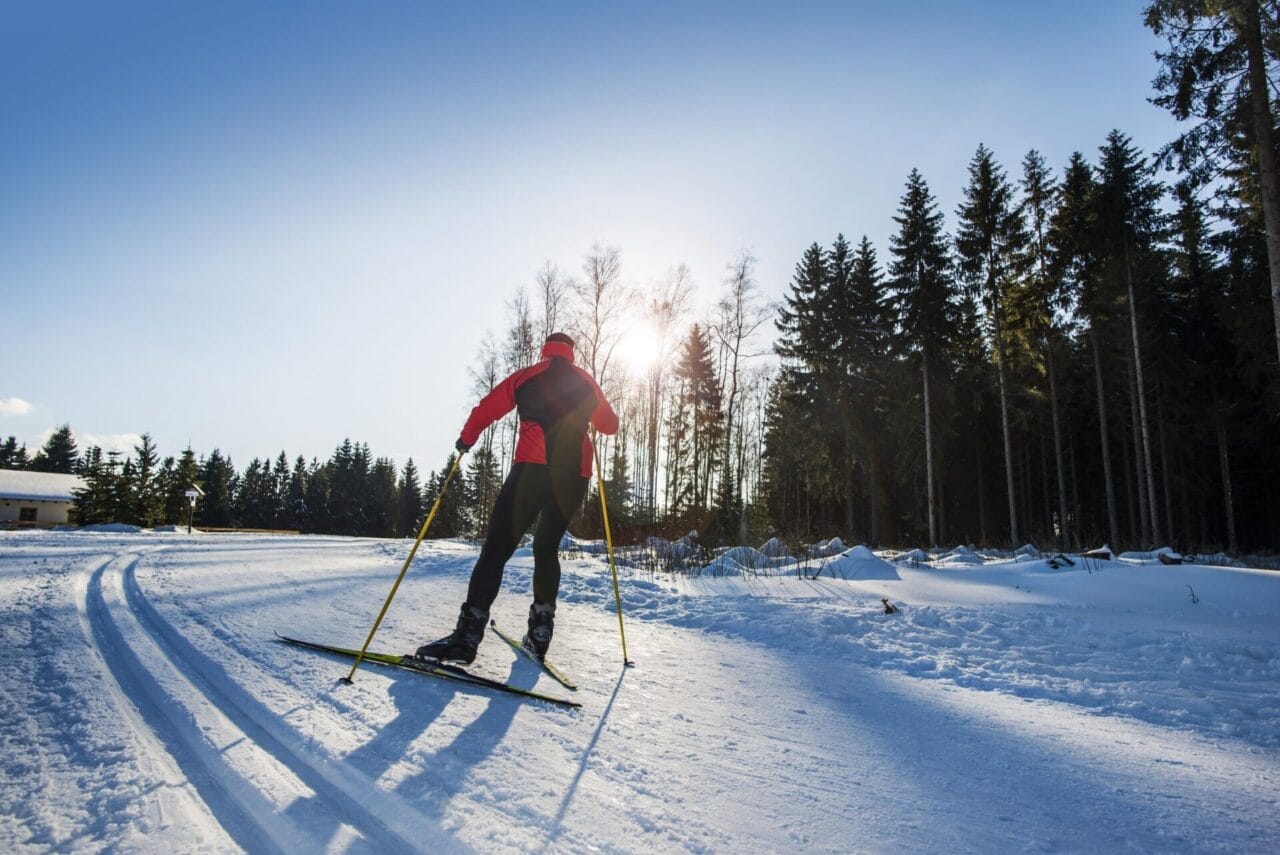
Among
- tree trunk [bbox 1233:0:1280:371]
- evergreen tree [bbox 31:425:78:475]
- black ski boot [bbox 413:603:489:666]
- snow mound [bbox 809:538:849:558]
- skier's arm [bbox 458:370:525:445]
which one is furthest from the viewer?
evergreen tree [bbox 31:425:78:475]

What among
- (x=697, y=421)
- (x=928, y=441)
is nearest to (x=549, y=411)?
(x=928, y=441)

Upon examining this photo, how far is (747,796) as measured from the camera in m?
1.72

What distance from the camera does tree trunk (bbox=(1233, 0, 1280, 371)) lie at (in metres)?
9.12

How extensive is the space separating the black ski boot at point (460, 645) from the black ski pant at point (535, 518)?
21 centimetres

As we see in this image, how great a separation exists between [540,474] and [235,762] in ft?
6.49

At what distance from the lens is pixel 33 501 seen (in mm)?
43188

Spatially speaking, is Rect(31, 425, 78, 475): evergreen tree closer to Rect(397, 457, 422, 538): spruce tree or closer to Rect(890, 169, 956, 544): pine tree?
Rect(397, 457, 422, 538): spruce tree

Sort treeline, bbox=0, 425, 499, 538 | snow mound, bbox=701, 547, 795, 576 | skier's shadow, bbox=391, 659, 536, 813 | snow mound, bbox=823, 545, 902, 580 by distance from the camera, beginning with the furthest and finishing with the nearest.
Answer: treeline, bbox=0, 425, 499, 538 < snow mound, bbox=701, 547, 795, 576 < snow mound, bbox=823, 545, 902, 580 < skier's shadow, bbox=391, 659, 536, 813

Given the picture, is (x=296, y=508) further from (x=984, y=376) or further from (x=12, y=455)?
(x=984, y=376)

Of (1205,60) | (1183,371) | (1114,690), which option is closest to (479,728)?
(1114,690)

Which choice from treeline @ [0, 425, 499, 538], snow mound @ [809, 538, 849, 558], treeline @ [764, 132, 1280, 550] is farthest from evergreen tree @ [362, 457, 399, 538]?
snow mound @ [809, 538, 849, 558]

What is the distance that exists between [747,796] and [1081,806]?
1007 millimetres

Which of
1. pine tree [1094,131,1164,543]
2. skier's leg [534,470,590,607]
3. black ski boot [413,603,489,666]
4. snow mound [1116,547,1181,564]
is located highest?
pine tree [1094,131,1164,543]

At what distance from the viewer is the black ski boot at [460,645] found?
119 inches
